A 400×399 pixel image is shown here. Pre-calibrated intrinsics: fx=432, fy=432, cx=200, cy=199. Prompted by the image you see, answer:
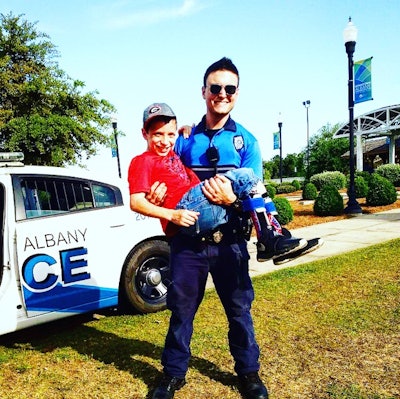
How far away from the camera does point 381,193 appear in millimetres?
13539

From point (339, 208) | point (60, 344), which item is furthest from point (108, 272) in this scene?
point (339, 208)

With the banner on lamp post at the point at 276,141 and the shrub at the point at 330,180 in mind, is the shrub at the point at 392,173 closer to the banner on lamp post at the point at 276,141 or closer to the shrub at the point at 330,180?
the shrub at the point at 330,180

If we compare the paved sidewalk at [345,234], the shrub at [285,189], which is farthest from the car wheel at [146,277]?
the shrub at [285,189]

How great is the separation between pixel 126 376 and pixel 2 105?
74.1 ft

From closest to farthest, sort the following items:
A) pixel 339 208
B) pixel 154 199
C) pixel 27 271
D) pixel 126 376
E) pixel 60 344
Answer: pixel 154 199 → pixel 126 376 → pixel 27 271 → pixel 60 344 → pixel 339 208

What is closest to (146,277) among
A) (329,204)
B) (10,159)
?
(10,159)

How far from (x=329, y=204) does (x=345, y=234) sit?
10.7 feet

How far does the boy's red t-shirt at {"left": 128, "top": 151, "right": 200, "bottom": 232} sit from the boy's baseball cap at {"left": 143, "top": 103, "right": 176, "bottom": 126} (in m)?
0.21

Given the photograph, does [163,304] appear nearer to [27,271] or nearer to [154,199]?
[27,271]

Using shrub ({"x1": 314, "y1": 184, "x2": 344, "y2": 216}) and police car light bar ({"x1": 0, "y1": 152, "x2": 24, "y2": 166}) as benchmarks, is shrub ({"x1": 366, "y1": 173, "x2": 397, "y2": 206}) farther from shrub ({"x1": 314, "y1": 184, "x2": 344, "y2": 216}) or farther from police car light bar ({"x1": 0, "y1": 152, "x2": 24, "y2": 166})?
police car light bar ({"x1": 0, "y1": 152, "x2": 24, "y2": 166})

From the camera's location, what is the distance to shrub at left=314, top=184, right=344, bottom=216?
12.0 m

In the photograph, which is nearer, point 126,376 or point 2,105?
point 126,376

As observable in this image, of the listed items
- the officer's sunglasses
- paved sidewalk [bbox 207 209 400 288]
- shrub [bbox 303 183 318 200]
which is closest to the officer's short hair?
the officer's sunglasses

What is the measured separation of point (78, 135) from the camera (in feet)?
75.4
